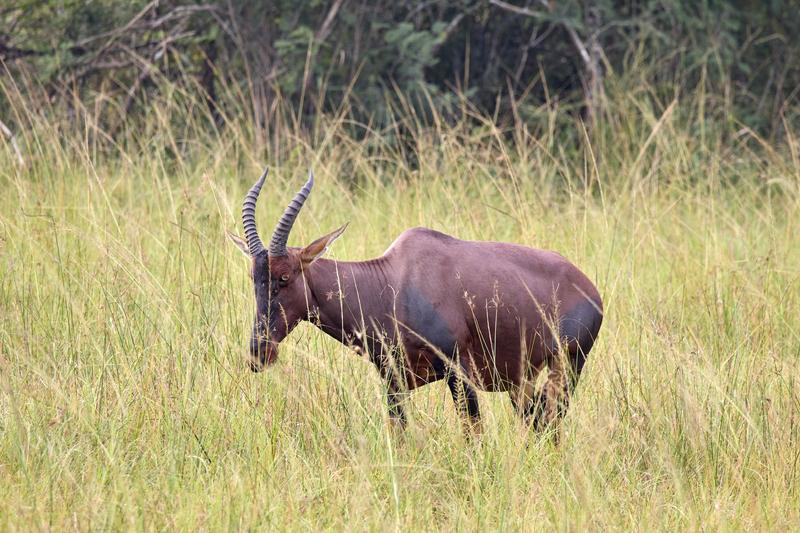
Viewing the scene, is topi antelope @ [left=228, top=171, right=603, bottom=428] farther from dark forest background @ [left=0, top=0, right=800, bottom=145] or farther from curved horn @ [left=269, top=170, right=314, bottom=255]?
dark forest background @ [left=0, top=0, right=800, bottom=145]

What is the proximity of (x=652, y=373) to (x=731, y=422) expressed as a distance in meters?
0.54

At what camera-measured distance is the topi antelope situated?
15.2 ft

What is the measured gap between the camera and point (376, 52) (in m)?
10.6

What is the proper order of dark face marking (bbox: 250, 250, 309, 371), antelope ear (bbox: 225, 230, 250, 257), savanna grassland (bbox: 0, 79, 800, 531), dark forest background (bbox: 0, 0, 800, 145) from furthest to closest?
dark forest background (bbox: 0, 0, 800, 145)
antelope ear (bbox: 225, 230, 250, 257)
dark face marking (bbox: 250, 250, 309, 371)
savanna grassland (bbox: 0, 79, 800, 531)

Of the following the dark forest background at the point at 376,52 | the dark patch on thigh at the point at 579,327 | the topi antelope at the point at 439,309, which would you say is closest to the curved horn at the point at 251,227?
the topi antelope at the point at 439,309

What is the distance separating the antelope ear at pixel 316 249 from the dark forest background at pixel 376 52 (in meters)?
5.27

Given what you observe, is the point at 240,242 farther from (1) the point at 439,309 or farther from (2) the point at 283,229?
(1) the point at 439,309

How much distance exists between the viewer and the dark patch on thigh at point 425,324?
4.72 metres

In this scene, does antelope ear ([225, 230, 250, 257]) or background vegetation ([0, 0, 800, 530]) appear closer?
background vegetation ([0, 0, 800, 530])

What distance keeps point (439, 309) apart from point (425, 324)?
0.29 feet

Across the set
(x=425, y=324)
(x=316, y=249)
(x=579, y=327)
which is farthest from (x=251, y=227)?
(x=579, y=327)

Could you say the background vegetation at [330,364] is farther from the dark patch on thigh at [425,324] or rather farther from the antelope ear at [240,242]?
the antelope ear at [240,242]

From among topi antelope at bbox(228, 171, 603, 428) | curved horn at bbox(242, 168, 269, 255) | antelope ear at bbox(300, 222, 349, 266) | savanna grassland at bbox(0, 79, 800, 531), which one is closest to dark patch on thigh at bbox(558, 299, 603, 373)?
topi antelope at bbox(228, 171, 603, 428)


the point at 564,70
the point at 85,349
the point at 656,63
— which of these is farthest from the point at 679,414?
the point at 564,70
